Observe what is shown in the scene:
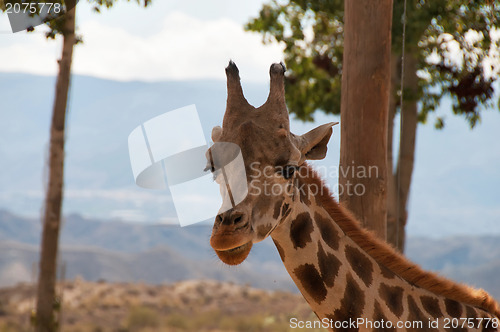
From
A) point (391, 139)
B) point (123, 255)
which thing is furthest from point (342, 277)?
point (123, 255)

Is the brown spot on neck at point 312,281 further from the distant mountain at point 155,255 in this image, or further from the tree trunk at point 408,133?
the distant mountain at point 155,255

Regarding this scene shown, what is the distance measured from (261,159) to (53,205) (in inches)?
251

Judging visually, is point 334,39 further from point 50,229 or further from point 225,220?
point 225,220

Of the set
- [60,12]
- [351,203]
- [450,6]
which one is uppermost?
[450,6]


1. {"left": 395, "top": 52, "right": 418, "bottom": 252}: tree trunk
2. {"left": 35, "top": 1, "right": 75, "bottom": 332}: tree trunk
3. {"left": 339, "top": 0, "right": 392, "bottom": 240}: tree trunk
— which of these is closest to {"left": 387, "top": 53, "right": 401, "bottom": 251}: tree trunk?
{"left": 395, "top": 52, "right": 418, "bottom": 252}: tree trunk

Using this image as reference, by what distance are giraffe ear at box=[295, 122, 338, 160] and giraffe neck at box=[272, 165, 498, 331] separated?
0.77ft

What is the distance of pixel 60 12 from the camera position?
8.00 m

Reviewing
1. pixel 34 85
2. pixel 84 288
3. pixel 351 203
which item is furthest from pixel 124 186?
pixel 351 203

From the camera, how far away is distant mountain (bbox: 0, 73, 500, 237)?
108500 mm

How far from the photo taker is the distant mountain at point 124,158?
356 ft

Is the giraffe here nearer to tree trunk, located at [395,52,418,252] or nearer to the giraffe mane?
the giraffe mane

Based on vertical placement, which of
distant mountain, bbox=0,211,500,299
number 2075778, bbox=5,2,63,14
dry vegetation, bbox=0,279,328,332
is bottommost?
distant mountain, bbox=0,211,500,299

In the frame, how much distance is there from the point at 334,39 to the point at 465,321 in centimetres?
958

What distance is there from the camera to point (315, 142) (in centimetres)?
391
